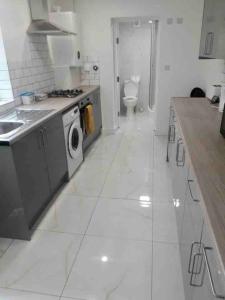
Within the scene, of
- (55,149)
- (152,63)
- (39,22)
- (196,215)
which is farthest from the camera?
(152,63)

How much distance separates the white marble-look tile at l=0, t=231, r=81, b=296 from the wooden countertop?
1.17 m

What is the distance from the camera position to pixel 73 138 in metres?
2.89

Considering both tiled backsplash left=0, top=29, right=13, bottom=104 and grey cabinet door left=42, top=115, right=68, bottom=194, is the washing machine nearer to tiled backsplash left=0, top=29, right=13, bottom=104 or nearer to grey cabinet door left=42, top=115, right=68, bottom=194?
grey cabinet door left=42, top=115, right=68, bottom=194

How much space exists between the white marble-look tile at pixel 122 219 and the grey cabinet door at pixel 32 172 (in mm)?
514

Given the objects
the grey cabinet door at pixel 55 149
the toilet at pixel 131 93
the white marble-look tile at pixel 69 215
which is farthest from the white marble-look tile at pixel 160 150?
the toilet at pixel 131 93

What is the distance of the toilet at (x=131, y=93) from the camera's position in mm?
5356

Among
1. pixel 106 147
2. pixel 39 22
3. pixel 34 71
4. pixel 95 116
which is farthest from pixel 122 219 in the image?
pixel 39 22

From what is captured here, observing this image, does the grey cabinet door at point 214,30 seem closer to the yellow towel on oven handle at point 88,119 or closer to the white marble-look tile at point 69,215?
the yellow towel on oven handle at point 88,119

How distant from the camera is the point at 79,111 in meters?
3.06

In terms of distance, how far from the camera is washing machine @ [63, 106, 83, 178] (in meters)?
2.64

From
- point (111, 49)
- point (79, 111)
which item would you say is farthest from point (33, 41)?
point (111, 49)

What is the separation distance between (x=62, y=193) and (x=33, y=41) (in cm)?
202

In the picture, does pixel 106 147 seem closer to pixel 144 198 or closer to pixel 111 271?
pixel 144 198

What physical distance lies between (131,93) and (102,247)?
4343mm
